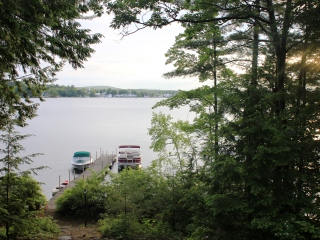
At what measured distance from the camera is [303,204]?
17.8 ft

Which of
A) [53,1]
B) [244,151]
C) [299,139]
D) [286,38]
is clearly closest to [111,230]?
[244,151]

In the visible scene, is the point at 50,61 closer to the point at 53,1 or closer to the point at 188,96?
the point at 53,1

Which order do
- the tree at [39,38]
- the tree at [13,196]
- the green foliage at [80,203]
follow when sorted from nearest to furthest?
the tree at [39,38]
the tree at [13,196]
the green foliage at [80,203]

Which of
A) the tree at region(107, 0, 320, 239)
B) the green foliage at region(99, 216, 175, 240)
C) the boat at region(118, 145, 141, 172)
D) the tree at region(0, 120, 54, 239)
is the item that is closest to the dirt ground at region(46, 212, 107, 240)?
the green foliage at region(99, 216, 175, 240)

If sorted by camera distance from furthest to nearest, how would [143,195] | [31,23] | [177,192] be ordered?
[143,195] < [177,192] < [31,23]

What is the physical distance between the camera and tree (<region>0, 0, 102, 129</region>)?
15.8 ft

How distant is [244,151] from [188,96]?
21.9ft

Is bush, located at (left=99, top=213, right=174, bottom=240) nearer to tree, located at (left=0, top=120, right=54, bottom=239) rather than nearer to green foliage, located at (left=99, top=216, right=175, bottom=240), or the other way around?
green foliage, located at (left=99, top=216, right=175, bottom=240)

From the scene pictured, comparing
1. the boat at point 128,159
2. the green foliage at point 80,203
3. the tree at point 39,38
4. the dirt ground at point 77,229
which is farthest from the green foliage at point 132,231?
the boat at point 128,159

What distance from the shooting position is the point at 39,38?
5785 mm

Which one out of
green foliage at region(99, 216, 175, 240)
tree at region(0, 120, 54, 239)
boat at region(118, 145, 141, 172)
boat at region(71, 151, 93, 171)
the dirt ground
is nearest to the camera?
tree at region(0, 120, 54, 239)

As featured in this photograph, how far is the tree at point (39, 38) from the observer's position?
482 cm

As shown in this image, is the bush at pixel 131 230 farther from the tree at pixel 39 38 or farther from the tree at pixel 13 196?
the tree at pixel 39 38

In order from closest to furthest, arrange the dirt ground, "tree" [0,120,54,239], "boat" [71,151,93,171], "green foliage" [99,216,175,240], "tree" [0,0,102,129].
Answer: "tree" [0,0,102,129]
"tree" [0,120,54,239]
"green foliage" [99,216,175,240]
the dirt ground
"boat" [71,151,93,171]
